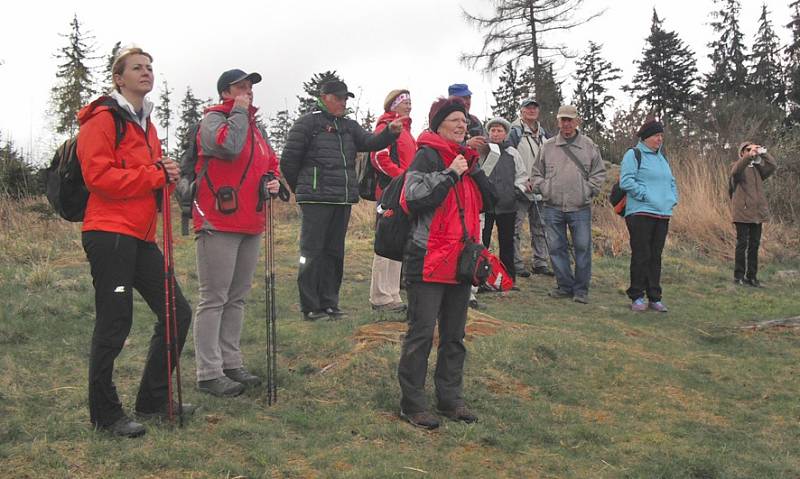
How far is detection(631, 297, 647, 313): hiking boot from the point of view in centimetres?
827

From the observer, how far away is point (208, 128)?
4.50m

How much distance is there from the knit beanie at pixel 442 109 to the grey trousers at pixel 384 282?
2758 mm

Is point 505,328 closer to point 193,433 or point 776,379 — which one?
point 776,379

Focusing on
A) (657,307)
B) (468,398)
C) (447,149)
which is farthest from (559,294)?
(447,149)

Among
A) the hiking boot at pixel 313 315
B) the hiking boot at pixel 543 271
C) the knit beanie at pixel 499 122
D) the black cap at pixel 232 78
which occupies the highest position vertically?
the knit beanie at pixel 499 122

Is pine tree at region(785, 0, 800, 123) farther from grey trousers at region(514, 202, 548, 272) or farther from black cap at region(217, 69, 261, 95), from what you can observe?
black cap at region(217, 69, 261, 95)

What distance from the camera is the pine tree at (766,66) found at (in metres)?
45.5

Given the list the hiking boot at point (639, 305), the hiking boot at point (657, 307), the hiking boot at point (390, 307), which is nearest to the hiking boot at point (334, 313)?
the hiking boot at point (390, 307)

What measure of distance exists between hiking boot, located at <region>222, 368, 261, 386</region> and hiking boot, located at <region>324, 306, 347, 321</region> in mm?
1848

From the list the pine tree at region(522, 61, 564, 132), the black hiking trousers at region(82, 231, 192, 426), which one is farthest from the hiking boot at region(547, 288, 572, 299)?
the pine tree at region(522, 61, 564, 132)

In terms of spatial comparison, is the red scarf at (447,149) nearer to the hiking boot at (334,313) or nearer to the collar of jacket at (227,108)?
the collar of jacket at (227,108)

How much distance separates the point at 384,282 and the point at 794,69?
144ft

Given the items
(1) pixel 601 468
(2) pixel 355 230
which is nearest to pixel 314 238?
(1) pixel 601 468

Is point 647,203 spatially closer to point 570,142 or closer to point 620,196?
point 620,196
